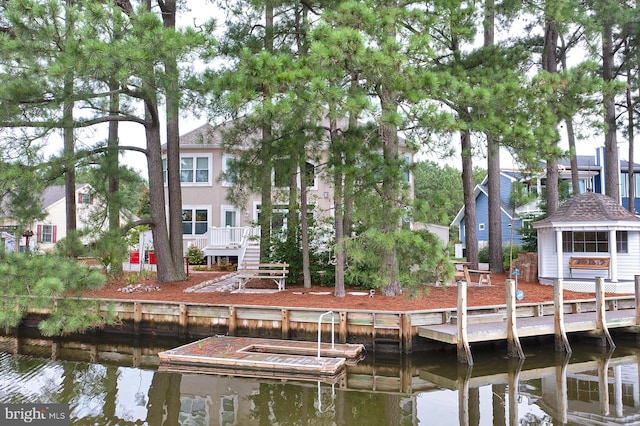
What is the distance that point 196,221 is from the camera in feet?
76.9

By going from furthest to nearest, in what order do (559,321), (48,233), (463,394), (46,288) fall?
(48,233), (559,321), (463,394), (46,288)

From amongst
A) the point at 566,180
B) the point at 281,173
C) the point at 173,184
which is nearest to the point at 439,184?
the point at 566,180

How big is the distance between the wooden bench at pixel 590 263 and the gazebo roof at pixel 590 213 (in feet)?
3.86

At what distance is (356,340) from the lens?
10.5m

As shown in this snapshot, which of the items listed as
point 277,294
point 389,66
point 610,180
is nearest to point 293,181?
point 277,294

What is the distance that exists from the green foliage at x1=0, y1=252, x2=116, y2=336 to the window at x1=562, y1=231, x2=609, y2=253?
1345 cm

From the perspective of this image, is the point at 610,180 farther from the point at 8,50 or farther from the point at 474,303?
the point at 8,50

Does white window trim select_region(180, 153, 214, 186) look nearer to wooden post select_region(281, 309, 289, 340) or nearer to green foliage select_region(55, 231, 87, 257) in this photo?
wooden post select_region(281, 309, 289, 340)

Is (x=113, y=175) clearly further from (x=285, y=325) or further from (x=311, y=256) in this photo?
(x=311, y=256)

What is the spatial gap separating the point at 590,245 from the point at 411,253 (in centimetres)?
872

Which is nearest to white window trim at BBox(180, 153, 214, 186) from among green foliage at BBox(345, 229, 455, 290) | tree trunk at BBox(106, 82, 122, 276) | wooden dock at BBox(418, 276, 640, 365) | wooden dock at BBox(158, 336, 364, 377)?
tree trunk at BBox(106, 82, 122, 276)

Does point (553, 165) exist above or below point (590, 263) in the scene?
above

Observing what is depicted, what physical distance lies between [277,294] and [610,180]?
13277 millimetres

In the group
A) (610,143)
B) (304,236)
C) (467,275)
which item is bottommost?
(467,275)
